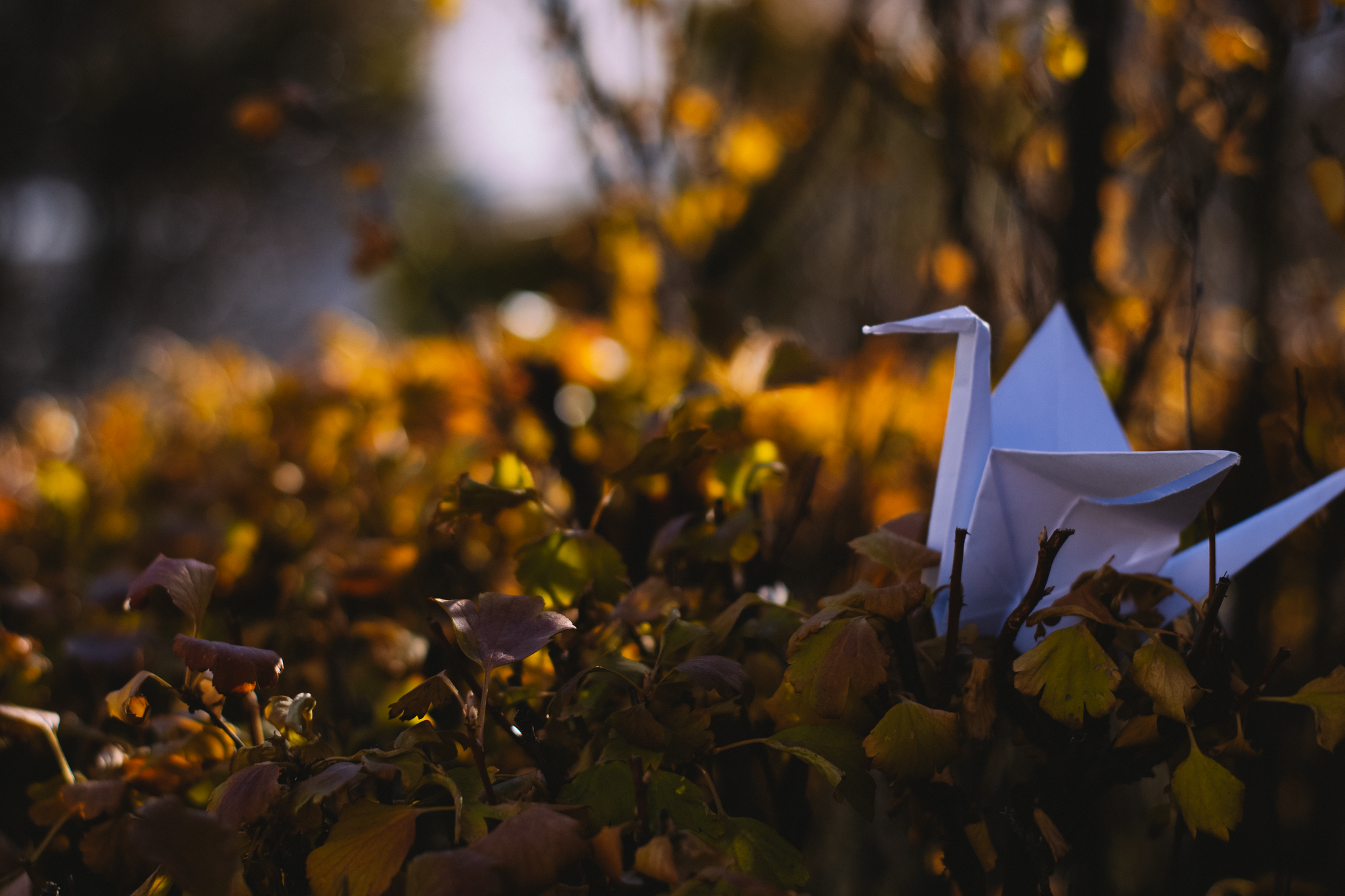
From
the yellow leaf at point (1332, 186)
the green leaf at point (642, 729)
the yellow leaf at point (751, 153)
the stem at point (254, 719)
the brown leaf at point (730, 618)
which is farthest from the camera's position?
the yellow leaf at point (751, 153)

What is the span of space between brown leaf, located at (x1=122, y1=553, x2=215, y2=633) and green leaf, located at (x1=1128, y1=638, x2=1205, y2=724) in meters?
0.67

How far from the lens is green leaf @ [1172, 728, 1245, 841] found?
522 mm

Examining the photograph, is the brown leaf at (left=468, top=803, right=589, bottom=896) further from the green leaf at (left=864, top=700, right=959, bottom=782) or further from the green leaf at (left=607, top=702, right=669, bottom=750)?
the green leaf at (left=864, top=700, right=959, bottom=782)

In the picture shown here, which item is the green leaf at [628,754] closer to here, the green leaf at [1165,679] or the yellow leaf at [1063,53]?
the green leaf at [1165,679]

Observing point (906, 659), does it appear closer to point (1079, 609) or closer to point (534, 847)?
point (1079, 609)

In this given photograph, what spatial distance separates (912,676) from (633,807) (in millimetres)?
215

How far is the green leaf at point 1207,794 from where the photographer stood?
20.6 inches

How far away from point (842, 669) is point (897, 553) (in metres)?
0.12

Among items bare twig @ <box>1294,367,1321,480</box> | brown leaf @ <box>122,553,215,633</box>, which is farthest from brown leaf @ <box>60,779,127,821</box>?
bare twig @ <box>1294,367,1321,480</box>

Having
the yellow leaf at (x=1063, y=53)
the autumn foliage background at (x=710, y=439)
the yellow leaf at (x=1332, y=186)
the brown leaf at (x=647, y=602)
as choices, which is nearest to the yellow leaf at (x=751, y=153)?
the autumn foliage background at (x=710, y=439)

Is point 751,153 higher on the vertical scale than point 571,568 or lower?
higher

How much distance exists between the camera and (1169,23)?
1.32 m

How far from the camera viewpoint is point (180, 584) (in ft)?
2.07

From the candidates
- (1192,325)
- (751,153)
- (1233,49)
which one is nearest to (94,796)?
(1192,325)
